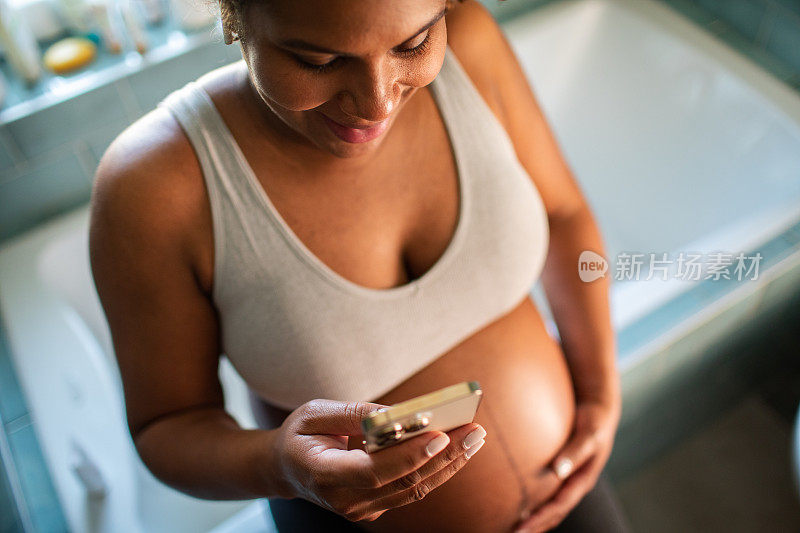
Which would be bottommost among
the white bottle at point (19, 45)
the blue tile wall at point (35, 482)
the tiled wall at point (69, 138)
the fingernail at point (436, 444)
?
the blue tile wall at point (35, 482)

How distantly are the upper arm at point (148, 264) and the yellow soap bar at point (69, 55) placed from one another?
781 millimetres

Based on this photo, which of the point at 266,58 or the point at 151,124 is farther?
the point at 151,124

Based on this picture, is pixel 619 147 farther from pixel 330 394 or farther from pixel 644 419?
pixel 330 394

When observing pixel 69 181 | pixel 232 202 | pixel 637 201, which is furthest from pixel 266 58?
pixel 637 201

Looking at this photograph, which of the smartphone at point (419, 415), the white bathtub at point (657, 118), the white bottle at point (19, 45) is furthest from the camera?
the white bathtub at point (657, 118)

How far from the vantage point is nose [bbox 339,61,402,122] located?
444mm

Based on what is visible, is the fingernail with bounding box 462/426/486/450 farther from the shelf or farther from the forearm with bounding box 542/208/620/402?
the shelf

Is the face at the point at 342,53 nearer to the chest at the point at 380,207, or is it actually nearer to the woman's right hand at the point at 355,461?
the chest at the point at 380,207

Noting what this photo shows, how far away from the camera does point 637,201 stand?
67.7 inches

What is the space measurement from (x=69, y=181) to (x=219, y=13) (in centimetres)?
92

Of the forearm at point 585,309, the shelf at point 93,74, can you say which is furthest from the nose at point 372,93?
the shelf at point 93,74

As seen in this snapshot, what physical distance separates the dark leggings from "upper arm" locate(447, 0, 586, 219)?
1.22 feet

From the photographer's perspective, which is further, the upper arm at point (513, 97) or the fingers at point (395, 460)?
the upper arm at point (513, 97)

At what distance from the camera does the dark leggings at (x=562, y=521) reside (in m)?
0.77
